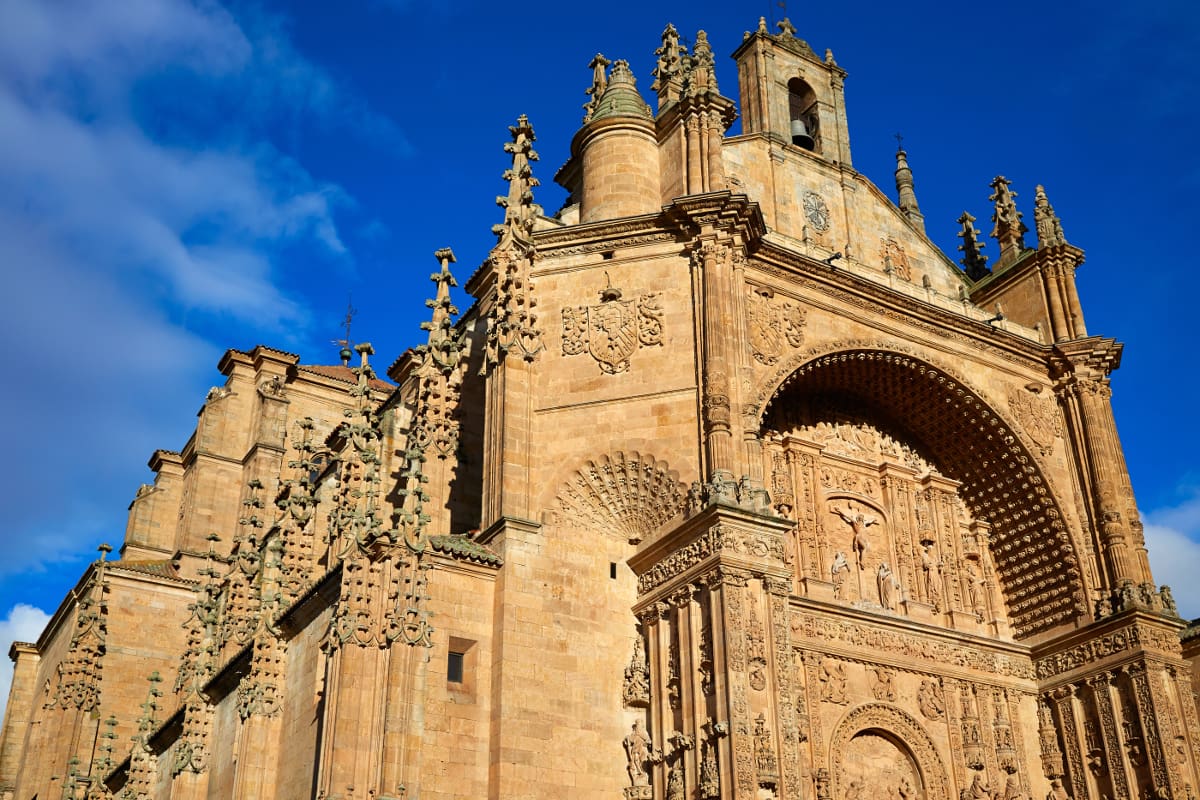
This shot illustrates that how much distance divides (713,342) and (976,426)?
20.4 feet

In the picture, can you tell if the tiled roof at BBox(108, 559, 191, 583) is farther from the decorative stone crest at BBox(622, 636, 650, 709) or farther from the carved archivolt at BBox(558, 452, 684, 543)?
the decorative stone crest at BBox(622, 636, 650, 709)

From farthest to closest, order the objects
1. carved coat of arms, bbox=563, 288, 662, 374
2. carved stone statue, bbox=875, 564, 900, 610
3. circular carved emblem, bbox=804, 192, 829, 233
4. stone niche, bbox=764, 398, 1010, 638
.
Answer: circular carved emblem, bbox=804, 192, 829, 233, carved stone statue, bbox=875, 564, 900, 610, stone niche, bbox=764, 398, 1010, 638, carved coat of arms, bbox=563, 288, 662, 374

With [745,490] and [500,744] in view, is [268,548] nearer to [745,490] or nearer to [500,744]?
[500,744]

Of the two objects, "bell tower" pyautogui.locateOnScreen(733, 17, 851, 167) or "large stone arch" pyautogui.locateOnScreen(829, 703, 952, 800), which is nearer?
"large stone arch" pyautogui.locateOnScreen(829, 703, 952, 800)

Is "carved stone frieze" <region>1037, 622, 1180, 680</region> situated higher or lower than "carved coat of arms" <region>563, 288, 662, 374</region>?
lower

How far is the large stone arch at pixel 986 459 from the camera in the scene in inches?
784

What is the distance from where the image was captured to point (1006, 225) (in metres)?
23.8

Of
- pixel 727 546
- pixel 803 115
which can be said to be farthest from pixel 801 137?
pixel 727 546

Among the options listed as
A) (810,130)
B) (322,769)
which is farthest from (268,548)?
(810,130)

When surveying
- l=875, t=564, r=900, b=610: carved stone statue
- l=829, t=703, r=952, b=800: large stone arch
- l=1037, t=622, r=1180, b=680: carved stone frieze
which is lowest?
l=829, t=703, r=952, b=800: large stone arch

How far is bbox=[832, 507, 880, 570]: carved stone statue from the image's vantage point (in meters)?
19.6

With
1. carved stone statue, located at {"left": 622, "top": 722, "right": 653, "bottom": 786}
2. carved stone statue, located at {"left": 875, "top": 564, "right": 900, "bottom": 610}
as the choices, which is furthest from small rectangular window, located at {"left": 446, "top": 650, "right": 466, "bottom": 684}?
carved stone statue, located at {"left": 875, "top": 564, "right": 900, "bottom": 610}

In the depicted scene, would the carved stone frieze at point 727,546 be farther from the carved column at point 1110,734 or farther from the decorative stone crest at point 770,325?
the carved column at point 1110,734

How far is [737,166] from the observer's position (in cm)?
2094
